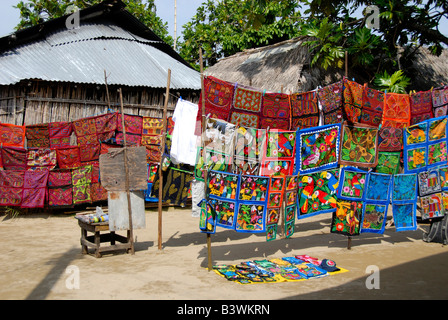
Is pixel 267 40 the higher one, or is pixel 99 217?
pixel 267 40

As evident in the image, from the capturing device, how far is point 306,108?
6516mm

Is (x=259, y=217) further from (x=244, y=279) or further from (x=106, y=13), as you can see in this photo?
(x=106, y=13)

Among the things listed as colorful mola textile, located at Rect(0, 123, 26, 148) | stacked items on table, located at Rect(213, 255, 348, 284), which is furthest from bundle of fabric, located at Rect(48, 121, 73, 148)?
stacked items on table, located at Rect(213, 255, 348, 284)

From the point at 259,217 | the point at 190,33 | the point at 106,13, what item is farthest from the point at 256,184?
the point at 190,33

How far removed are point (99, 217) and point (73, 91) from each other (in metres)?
5.28

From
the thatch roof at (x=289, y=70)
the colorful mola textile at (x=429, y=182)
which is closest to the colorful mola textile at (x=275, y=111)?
the colorful mola textile at (x=429, y=182)

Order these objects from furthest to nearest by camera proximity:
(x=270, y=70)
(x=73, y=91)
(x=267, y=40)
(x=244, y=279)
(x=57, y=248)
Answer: (x=267, y=40), (x=270, y=70), (x=73, y=91), (x=57, y=248), (x=244, y=279)

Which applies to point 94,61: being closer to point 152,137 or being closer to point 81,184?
point 152,137

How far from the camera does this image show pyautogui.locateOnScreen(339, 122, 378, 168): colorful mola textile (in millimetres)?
6352

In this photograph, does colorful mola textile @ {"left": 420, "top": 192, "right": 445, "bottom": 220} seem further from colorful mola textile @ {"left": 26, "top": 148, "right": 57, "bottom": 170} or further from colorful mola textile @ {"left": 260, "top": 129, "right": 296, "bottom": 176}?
colorful mola textile @ {"left": 26, "top": 148, "right": 57, "bottom": 170}

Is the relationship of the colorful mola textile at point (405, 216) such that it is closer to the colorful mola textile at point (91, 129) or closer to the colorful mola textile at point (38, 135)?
the colorful mola textile at point (91, 129)

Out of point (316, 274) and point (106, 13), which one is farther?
point (106, 13)

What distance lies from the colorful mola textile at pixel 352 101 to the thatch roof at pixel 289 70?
11.5 feet

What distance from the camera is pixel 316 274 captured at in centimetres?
527
